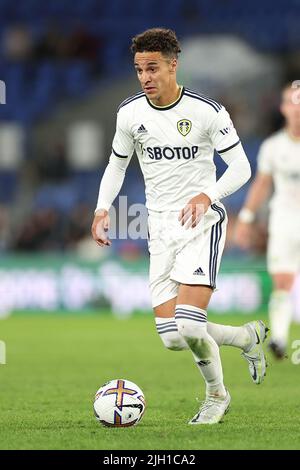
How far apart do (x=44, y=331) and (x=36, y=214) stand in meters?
5.04

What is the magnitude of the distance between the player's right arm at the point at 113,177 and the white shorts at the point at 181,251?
1.01 feet

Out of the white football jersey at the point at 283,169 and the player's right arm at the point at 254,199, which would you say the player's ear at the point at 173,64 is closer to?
the player's right arm at the point at 254,199

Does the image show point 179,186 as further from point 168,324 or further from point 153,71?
point 168,324

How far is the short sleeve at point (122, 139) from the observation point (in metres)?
7.03

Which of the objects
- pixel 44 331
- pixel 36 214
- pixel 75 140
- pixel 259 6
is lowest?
pixel 44 331

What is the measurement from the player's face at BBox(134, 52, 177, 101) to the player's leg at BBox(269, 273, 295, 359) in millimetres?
4610

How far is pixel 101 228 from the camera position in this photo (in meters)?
6.89

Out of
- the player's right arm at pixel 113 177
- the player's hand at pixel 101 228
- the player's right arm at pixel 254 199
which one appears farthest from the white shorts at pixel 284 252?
the player's hand at pixel 101 228

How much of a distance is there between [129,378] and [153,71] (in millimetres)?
3950

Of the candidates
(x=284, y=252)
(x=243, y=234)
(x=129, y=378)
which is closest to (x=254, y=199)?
(x=243, y=234)

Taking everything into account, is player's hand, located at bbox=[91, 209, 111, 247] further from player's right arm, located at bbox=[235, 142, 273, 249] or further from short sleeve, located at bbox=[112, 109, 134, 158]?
→ player's right arm, located at bbox=[235, 142, 273, 249]
